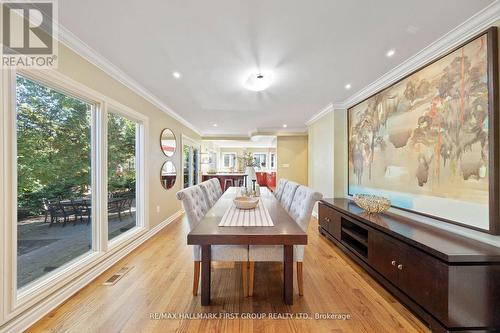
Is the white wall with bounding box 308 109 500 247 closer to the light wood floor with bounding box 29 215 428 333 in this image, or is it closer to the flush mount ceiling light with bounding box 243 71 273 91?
the light wood floor with bounding box 29 215 428 333

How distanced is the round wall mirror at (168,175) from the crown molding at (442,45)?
3872 mm

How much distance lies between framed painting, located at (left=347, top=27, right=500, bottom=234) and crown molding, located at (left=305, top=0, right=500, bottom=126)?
6 centimetres

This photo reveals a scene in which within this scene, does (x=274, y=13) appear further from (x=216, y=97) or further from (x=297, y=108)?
(x=297, y=108)

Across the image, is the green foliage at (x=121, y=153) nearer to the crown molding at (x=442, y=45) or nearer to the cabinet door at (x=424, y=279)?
the cabinet door at (x=424, y=279)

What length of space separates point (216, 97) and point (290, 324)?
10.9ft

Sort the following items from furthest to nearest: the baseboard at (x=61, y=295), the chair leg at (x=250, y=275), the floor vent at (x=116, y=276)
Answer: the floor vent at (x=116, y=276) < the chair leg at (x=250, y=275) < the baseboard at (x=61, y=295)

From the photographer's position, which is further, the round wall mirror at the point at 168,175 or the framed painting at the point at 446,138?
the round wall mirror at the point at 168,175

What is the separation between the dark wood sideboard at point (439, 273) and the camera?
56.4 inches

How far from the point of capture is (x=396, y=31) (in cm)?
187

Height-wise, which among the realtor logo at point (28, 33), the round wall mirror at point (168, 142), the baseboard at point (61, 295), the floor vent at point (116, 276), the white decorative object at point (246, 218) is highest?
the realtor logo at point (28, 33)

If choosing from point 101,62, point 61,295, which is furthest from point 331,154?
point 61,295

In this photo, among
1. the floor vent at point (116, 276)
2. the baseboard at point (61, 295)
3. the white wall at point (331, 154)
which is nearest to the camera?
the baseboard at point (61, 295)

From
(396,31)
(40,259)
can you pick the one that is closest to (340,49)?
(396,31)

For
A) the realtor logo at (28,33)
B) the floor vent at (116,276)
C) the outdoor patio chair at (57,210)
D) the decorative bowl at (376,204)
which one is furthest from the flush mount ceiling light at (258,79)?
the floor vent at (116,276)
